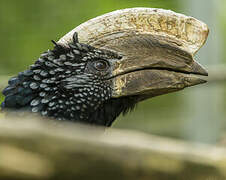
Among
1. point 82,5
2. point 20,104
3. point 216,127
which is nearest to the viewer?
point 20,104

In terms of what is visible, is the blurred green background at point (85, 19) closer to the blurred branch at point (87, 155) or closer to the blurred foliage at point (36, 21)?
the blurred foliage at point (36, 21)

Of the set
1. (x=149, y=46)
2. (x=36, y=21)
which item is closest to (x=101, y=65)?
(x=149, y=46)

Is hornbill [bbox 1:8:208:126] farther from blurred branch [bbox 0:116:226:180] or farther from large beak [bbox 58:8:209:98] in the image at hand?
blurred branch [bbox 0:116:226:180]

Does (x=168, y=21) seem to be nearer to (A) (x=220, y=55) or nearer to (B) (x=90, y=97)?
(B) (x=90, y=97)

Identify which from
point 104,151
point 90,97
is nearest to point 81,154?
point 104,151

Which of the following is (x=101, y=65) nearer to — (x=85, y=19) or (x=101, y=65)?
(x=101, y=65)

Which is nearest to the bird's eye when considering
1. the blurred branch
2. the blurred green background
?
the blurred branch
